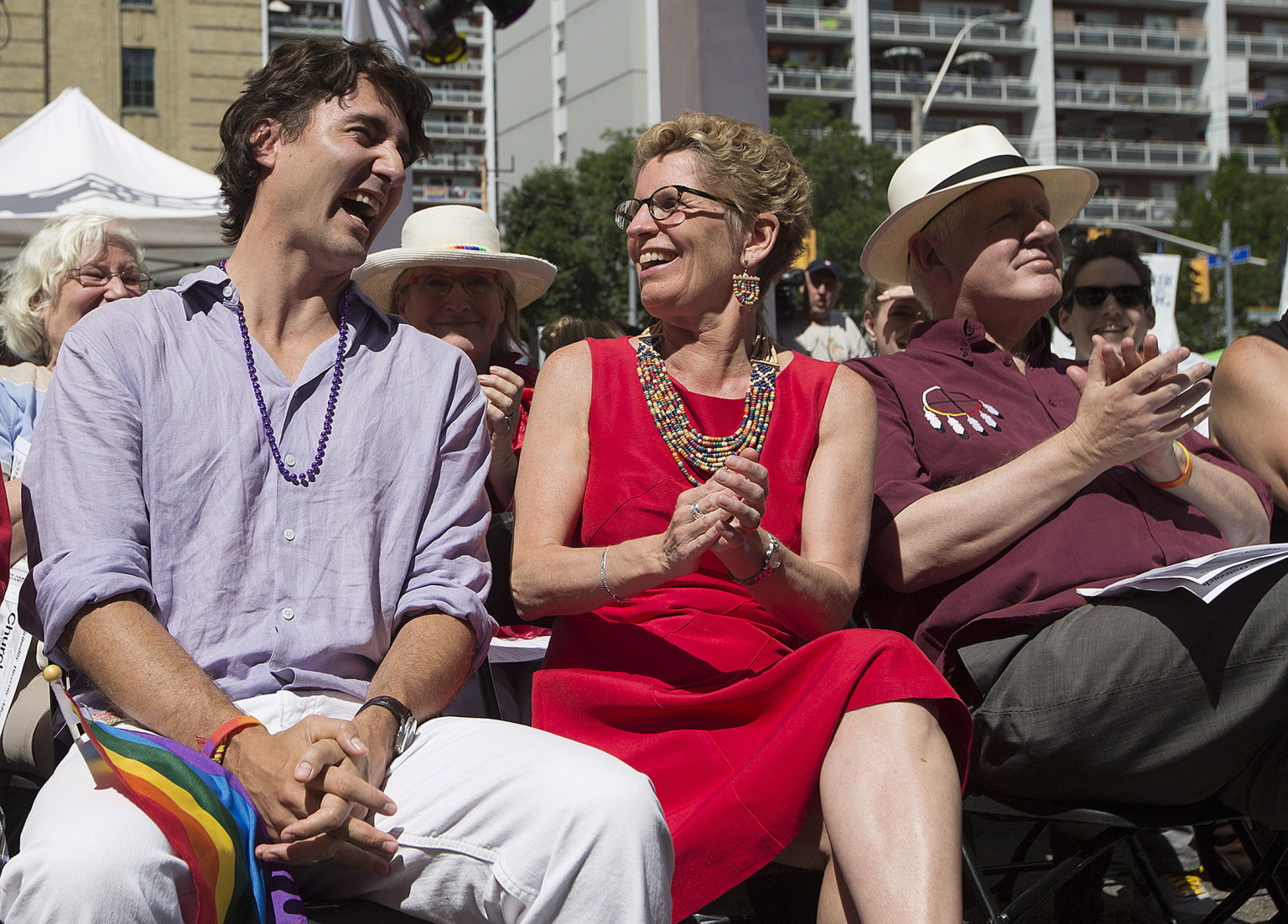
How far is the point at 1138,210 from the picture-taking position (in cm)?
6812

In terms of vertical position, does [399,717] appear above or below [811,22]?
below

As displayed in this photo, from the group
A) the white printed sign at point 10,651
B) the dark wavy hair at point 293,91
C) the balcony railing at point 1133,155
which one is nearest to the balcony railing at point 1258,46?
the balcony railing at point 1133,155

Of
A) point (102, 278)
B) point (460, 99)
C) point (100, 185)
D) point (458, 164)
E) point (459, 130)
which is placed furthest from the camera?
point (460, 99)

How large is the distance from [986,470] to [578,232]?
45.6m

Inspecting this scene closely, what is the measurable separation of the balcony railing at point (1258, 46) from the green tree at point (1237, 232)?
28.3 meters

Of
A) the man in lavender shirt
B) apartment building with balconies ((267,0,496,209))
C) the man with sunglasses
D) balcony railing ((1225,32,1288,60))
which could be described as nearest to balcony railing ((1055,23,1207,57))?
balcony railing ((1225,32,1288,60))

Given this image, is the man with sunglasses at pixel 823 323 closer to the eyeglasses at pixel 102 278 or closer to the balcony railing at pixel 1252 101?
the eyeglasses at pixel 102 278

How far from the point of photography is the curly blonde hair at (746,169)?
2783mm

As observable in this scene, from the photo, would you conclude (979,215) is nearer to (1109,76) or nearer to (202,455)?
(202,455)

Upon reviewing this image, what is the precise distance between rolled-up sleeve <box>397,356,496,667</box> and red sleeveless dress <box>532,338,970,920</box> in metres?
0.24

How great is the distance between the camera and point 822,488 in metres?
2.50

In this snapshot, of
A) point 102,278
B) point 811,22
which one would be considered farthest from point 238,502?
point 811,22

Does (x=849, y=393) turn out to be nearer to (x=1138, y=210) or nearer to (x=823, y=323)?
(x=823, y=323)

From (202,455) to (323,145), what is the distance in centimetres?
68
